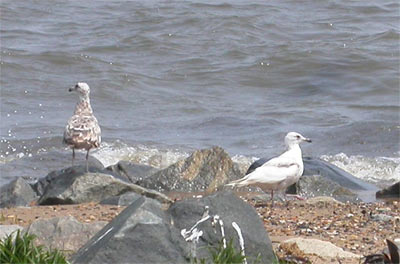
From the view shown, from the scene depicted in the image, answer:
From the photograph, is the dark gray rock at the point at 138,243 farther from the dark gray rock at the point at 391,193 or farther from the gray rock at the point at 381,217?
the dark gray rock at the point at 391,193

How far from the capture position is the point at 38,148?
14.9 meters

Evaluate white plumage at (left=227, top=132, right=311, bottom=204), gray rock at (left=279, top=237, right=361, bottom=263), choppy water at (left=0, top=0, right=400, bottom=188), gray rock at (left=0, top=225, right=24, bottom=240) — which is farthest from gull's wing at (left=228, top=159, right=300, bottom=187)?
choppy water at (left=0, top=0, right=400, bottom=188)

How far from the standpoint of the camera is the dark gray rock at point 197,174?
11.8 metres

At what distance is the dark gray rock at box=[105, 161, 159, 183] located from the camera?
1213 cm

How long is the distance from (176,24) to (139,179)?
12.2 metres

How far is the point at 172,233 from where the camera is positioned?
18.4ft

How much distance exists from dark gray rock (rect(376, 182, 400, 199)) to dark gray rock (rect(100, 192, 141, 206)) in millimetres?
3357

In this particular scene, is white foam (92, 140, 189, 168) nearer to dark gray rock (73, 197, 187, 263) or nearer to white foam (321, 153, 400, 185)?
white foam (321, 153, 400, 185)

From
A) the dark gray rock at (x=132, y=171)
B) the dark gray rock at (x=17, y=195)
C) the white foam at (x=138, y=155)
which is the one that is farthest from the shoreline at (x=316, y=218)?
the white foam at (x=138, y=155)


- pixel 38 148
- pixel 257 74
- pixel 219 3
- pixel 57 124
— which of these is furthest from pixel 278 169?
pixel 219 3

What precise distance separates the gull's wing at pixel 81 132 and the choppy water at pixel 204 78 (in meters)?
2.41

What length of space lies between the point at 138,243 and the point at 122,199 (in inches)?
145

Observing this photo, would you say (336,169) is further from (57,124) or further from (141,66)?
(141,66)

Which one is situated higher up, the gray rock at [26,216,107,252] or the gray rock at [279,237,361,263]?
the gray rock at [26,216,107,252]
